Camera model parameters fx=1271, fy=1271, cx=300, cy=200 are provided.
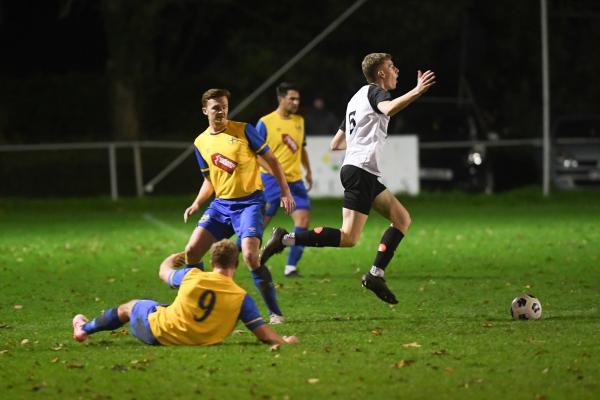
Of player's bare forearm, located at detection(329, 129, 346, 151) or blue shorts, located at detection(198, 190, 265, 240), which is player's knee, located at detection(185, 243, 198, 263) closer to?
blue shorts, located at detection(198, 190, 265, 240)

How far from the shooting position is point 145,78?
3472 cm

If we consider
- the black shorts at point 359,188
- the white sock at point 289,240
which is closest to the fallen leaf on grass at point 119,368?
the white sock at point 289,240

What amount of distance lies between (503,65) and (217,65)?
890cm

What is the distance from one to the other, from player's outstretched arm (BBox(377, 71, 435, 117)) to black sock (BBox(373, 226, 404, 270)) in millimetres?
1506

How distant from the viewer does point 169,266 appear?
994 centimetres

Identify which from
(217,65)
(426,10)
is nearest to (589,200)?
(426,10)

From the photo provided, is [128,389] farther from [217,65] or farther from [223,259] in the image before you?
[217,65]

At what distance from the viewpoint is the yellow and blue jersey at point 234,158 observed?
10984 millimetres

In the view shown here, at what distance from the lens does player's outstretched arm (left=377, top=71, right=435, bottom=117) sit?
10016mm

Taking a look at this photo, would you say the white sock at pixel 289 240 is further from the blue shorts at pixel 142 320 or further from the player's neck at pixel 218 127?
the blue shorts at pixel 142 320

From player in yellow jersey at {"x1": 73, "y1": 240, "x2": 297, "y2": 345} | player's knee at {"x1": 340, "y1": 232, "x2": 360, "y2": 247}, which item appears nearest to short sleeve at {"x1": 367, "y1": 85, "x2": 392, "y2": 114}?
player's knee at {"x1": 340, "y1": 232, "x2": 360, "y2": 247}

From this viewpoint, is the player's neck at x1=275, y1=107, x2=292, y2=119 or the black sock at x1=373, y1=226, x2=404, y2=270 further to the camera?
the player's neck at x1=275, y1=107, x2=292, y2=119

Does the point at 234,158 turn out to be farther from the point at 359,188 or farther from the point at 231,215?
the point at 359,188

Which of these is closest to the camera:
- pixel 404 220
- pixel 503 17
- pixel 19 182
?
Answer: pixel 404 220
